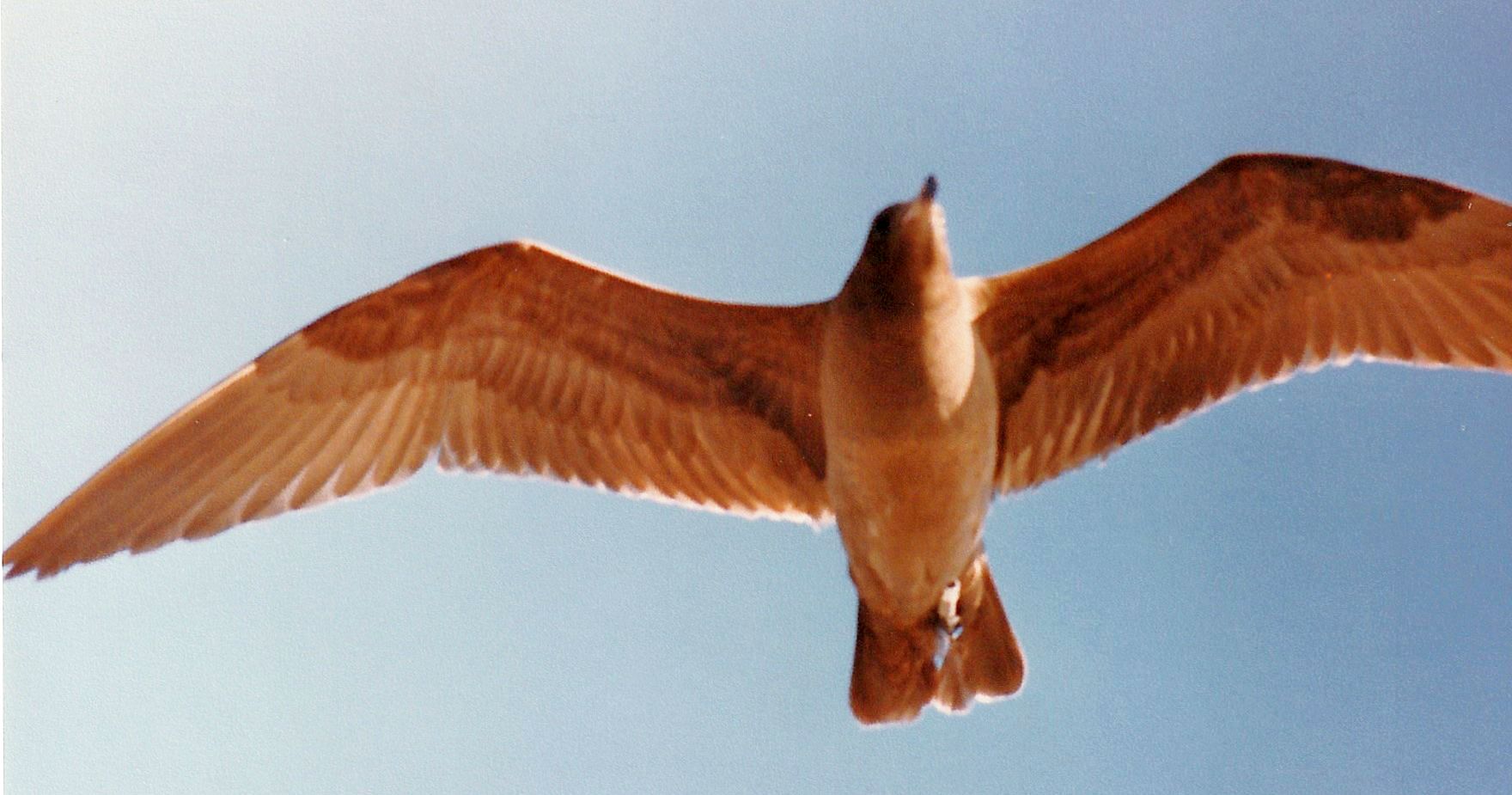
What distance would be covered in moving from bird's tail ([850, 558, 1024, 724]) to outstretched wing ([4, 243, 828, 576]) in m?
0.70

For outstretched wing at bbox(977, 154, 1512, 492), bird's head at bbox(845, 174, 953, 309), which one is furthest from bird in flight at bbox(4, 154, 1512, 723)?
bird's head at bbox(845, 174, 953, 309)

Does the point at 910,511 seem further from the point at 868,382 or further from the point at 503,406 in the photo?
the point at 503,406

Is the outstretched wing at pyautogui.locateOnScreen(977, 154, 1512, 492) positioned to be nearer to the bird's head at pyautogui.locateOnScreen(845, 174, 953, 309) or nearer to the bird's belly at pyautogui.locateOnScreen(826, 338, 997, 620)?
the bird's belly at pyautogui.locateOnScreen(826, 338, 997, 620)

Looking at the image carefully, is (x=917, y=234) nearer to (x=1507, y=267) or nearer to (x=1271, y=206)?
(x=1271, y=206)

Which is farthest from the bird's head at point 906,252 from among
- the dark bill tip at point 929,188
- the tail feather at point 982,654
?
the tail feather at point 982,654

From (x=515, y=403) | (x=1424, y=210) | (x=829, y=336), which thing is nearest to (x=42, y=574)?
(x=515, y=403)

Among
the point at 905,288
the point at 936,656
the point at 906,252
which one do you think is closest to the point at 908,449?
the point at 905,288

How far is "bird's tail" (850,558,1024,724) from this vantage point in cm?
636

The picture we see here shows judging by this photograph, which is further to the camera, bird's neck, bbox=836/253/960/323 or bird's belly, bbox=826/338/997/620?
bird's belly, bbox=826/338/997/620

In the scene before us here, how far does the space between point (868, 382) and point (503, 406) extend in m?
1.91

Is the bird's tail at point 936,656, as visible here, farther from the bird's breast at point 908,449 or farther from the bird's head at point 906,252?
the bird's head at point 906,252

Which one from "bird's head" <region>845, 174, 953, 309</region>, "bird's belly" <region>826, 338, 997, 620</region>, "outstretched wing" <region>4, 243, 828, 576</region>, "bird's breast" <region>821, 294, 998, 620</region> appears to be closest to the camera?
"bird's head" <region>845, 174, 953, 309</region>

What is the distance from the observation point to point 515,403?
21.9ft

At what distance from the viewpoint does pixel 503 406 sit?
6.66 meters
